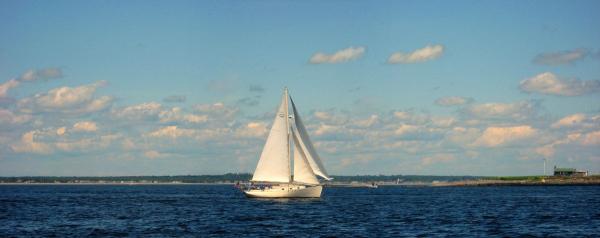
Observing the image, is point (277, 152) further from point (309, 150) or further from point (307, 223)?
point (307, 223)

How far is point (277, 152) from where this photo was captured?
117 m

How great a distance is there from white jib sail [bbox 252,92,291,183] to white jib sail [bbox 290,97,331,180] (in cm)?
174

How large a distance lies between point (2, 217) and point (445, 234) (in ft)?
165

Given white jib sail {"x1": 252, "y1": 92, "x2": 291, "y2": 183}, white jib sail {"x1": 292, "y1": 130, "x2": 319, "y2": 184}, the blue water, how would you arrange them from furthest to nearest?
white jib sail {"x1": 252, "y1": 92, "x2": 291, "y2": 183}
white jib sail {"x1": 292, "y1": 130, "x2": 319, "y2": 184}
the blue water

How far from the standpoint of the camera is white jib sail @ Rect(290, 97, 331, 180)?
116m

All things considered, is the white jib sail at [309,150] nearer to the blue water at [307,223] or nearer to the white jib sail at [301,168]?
the white jib sail at [301,168]

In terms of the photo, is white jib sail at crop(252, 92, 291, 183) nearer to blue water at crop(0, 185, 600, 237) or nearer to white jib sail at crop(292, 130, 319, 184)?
white jib sail at crop(292, 130, 319, 184)

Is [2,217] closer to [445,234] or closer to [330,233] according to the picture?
[330,233]

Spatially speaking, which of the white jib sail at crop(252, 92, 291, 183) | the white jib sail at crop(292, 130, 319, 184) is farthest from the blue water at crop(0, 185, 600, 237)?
the white jib sail at crop(252, 92, 291, 183)

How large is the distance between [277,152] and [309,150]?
4.64 metres

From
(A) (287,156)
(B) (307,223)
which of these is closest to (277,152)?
(A) (287,156)

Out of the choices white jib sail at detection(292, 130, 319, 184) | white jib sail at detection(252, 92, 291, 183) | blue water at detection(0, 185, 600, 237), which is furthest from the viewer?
white jib sail at detection(252, 92, 291, 183)

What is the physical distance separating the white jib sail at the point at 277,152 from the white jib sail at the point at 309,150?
174 centimetres

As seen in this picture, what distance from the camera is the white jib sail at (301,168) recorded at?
116 meters
